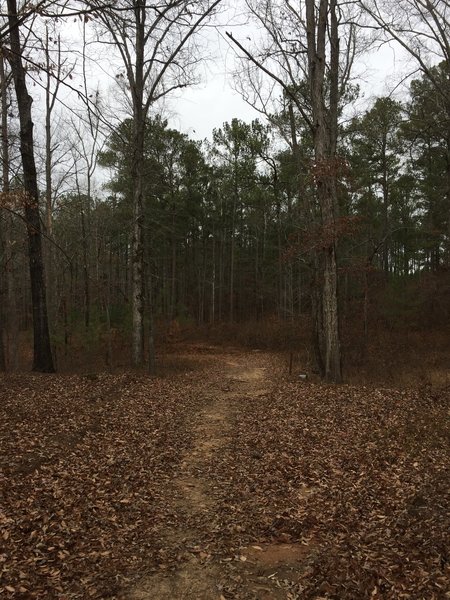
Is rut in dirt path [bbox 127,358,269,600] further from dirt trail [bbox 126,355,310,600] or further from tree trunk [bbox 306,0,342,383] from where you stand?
tree trunk [bbox 306,0,342,383]

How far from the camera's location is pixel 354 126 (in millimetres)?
22797

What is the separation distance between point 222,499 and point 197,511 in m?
0.44

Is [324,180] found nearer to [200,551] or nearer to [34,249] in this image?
[34,249]

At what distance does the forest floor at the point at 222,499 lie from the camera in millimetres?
3859

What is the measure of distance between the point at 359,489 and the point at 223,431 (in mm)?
3548

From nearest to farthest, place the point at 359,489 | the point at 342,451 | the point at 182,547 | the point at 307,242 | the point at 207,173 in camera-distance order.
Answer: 1. the point at 182,547
2. the point at 359,489
3. the point at 342,451
4. the point at 307,242
5. the point at 207,173

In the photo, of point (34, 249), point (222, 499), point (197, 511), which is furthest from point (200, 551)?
point (34, 249)

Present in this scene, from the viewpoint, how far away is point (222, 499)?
5680mm

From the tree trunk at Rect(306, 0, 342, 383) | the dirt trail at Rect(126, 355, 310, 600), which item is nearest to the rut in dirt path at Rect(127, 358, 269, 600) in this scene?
the dirt trail at Rect(126, 355, 310, 600)

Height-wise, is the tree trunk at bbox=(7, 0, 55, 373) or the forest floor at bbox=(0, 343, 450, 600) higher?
the tree trunk at bbox=(7, 0, 55, 373)

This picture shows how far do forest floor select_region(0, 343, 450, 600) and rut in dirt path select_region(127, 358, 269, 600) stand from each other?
0.7 inches

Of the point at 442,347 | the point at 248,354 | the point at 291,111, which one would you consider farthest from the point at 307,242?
the point at 248,354

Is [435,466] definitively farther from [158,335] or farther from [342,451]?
[158,335]

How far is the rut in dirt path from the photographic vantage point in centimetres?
379
